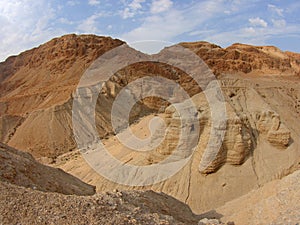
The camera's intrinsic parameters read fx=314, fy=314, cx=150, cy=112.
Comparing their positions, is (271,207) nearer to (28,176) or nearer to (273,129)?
(28,176)

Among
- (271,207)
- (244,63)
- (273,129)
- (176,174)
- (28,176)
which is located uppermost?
(244,63)

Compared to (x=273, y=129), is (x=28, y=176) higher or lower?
higher

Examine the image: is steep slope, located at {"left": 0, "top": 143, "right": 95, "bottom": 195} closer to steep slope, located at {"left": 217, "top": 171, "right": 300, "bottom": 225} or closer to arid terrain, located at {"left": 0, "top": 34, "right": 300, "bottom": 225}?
arid terrain, located at {"left": 0, "top": 34, "right": 300, "bottom": 225}

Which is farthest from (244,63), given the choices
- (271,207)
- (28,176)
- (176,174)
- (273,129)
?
(28,176)

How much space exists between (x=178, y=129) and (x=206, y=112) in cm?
129

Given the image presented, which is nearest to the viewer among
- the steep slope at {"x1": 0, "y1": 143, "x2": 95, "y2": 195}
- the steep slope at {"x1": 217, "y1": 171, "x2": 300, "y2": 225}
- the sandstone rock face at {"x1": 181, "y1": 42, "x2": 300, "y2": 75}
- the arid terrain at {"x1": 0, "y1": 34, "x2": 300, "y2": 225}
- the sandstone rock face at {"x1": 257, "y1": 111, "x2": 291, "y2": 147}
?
the arid terrain at {"x1": 0, "y1": 34, "x2": 300, "y2": 225}

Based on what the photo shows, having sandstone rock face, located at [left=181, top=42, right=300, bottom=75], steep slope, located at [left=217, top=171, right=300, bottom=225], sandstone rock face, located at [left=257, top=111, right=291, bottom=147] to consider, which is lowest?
steep slope, located at [left=217, top=171, right=300, bottom=225]

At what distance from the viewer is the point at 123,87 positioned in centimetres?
3841

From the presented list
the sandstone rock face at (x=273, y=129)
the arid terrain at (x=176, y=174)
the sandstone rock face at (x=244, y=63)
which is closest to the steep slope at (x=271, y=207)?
the arid terrain at (x=176, y=174)

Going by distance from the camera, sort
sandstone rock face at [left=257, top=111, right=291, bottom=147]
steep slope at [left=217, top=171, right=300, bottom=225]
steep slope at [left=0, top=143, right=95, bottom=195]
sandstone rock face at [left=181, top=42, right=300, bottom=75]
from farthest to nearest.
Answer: sandstone rock face at [left=181, top=42, right=300, bottom=75] < sandstone rock face at [left=257, top=111, right=291, bottom=147] < steep slope at [left=217, top=171, right=300, bottom=225] < steep slope at [left=0, top=143, right=95, bottom=195]

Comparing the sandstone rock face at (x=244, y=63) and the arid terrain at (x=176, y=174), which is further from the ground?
the sandstone rock face at (x=244, y=63)

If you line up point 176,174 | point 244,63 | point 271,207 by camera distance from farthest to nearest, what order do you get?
point 244,63, point 176,174, point 271,207

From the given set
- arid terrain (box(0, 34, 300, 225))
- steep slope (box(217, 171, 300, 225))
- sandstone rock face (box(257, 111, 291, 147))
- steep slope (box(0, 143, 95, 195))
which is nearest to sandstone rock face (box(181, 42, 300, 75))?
arid terrain (box(0, 34, 300, 225))

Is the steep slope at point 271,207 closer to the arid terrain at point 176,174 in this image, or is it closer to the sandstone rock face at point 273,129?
the arid terrain at point 176,174
